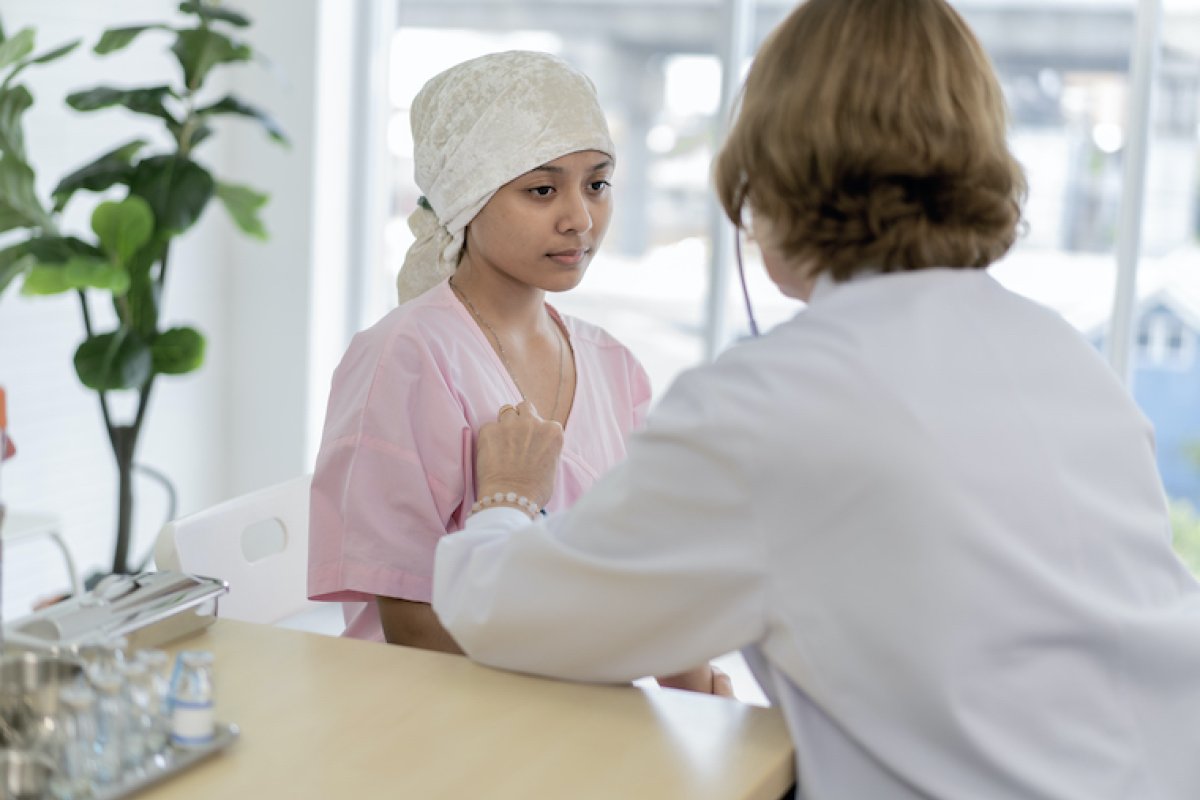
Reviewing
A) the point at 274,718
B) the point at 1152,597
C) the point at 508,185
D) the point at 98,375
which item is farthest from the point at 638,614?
the point at 98,375

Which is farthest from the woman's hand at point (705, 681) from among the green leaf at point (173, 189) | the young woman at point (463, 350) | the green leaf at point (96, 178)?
the green leaf at point (96, 178)

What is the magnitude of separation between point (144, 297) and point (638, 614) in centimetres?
221

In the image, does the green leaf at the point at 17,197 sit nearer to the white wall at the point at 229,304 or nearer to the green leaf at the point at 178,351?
the green leaf at the point at 178,351

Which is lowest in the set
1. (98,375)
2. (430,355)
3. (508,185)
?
(98,375)

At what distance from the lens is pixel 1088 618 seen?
3.46ft

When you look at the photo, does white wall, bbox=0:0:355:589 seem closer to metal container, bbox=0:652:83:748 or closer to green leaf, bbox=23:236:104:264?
green leaf, bbox=23:236:104:264

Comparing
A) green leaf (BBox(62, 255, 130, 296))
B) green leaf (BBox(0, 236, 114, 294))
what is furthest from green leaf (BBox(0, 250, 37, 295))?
green leaf (BBox(62, 255, 130, 296))

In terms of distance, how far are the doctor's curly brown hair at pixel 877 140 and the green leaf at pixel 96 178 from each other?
6.97 feet

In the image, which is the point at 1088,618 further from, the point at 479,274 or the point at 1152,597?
the point at 479,274

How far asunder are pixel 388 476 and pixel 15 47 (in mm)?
1766

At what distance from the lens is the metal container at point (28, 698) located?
0.99 m

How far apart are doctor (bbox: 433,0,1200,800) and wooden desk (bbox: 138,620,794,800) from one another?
40mm

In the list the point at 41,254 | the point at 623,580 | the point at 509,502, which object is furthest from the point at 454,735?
the point at 41,254

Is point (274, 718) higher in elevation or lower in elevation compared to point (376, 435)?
lower
